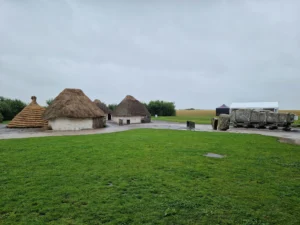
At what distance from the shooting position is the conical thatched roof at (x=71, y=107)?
2151 cm

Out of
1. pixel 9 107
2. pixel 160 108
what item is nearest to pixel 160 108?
pixel 160 108

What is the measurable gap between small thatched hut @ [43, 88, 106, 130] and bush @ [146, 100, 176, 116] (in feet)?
104

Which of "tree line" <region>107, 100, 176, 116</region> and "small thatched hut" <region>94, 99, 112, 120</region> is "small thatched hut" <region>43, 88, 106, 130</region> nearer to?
"small thatched hut" <region>94, 99, 112, 120</region>

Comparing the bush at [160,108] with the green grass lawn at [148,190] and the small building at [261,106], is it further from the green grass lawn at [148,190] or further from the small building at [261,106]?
the green grass lawn at [148,190]

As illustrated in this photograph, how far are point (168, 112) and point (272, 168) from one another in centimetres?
5005

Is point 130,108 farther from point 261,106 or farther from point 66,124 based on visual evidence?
point 261,106

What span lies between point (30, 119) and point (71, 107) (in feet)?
19.3

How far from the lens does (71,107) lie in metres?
22.2

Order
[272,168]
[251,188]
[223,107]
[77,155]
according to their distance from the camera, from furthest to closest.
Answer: [223,107] < [77,155] < [272,168] < [251,188]

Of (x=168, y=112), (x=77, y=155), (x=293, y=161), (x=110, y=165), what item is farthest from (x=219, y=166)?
(x=168, y=112)

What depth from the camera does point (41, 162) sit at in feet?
24.8

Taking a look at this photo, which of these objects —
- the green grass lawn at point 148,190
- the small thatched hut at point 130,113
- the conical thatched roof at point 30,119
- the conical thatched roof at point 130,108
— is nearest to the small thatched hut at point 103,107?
the small thatched hut at point 130,113

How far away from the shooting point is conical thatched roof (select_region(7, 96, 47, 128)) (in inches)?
910

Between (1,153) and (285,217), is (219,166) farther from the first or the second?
(1,153)
